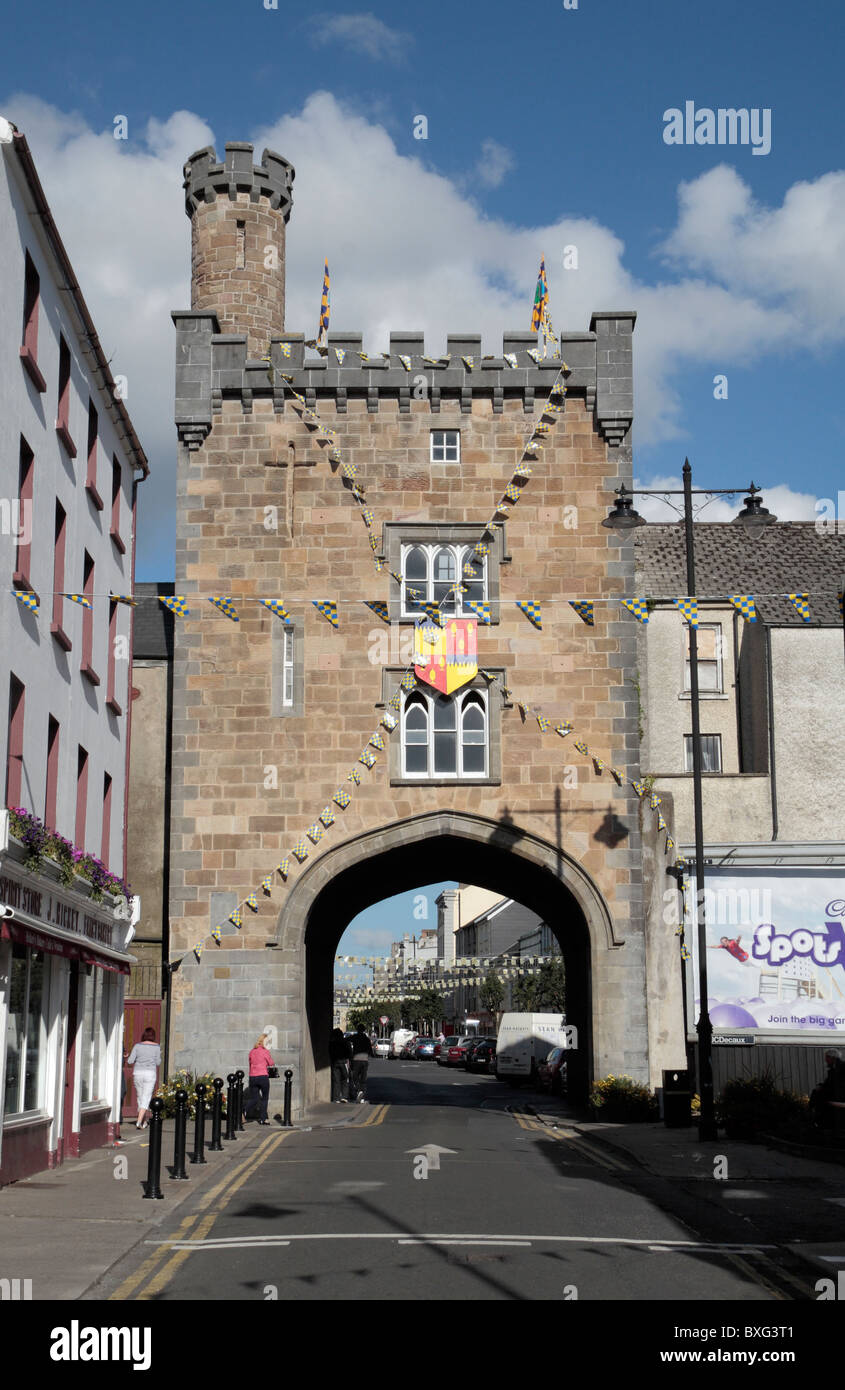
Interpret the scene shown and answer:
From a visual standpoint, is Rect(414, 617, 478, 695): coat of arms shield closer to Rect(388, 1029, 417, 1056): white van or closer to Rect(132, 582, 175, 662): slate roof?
Rect(132, 582, 175, 662): slate roof

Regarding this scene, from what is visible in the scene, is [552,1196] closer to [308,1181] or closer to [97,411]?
[308,1181]

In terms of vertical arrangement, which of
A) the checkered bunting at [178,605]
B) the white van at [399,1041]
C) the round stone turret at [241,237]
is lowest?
the white van at [399,1041]

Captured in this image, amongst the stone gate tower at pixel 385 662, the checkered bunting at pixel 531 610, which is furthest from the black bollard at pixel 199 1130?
the checkered bunting at pixel 531 610

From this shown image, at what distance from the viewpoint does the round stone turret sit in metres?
32.4

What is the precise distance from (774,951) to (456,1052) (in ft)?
133

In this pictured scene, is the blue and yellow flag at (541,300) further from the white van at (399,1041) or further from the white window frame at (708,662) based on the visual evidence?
the white van at (399,1041)

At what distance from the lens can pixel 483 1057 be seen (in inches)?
2432

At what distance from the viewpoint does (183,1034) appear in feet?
91.5

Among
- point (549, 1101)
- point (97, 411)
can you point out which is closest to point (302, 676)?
point (97, 411)

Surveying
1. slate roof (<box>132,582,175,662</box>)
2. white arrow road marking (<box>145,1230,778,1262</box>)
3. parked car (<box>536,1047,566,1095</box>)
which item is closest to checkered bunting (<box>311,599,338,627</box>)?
slate roof (<box>132,582,175,662</box>)

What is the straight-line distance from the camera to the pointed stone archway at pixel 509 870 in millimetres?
28188

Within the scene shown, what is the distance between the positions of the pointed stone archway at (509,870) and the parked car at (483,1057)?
29.5 meters
